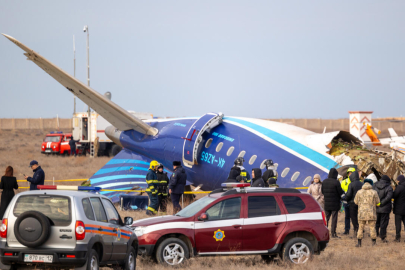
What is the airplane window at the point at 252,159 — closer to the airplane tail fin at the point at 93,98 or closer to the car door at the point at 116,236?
the airplane tail fin at the point at 93,98

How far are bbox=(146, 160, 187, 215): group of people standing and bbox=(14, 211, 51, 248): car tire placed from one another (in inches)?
349

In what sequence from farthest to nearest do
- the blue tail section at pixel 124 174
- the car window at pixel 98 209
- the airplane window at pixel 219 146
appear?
1. the blue tail section at pixel 124 174
2. the airplane window at pixel 219 146
3. the car window at pixel 98 209

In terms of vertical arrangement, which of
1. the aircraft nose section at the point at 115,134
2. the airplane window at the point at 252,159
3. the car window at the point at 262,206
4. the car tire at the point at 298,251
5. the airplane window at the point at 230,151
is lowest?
the car tire at the point at 298,251

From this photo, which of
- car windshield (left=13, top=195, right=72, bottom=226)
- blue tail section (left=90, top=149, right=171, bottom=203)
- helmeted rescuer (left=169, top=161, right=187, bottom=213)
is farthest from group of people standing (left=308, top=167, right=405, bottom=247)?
blue tail section (left=90, top=149, right=171, bottom=203)

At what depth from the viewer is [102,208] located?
1005cm

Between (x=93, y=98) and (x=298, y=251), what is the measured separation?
42.3ft

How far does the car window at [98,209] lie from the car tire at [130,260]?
1.08 m

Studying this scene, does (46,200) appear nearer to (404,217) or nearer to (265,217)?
(265,217)

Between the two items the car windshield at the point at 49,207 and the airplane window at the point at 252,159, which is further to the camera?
the airplane window at the point at 252,159

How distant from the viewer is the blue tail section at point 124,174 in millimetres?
22672

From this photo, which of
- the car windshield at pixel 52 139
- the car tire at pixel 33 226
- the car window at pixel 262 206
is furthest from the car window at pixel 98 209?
the car windshield at pixel 52 139

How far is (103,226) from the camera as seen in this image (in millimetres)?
9609

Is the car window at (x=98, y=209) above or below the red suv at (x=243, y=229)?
above

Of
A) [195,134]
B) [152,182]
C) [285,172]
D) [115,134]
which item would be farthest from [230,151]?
[115,134]
